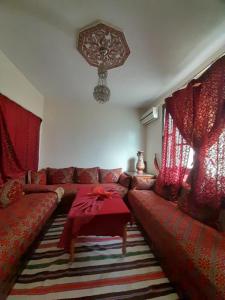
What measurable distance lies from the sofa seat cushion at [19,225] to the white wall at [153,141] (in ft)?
7.41

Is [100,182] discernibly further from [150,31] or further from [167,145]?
[150,31]

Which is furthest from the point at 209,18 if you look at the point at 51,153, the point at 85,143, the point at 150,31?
the point at 51,153

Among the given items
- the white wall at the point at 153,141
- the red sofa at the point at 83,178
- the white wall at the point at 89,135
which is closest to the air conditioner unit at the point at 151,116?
the white wall at the point at 153,141

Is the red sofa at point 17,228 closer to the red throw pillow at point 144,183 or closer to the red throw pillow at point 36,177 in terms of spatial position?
the red throw pillow at point 36,177

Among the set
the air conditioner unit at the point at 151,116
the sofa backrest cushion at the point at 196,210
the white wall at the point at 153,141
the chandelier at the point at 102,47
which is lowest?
the sofa backrest cushion at the point at 196,210

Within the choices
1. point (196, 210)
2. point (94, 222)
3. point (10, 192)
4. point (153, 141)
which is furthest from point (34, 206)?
point (153, 141)

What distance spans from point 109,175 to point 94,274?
7.74 feet

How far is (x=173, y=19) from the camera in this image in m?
1.51

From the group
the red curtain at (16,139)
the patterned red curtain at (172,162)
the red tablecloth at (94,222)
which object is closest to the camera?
the red tablecloth at (94,222)

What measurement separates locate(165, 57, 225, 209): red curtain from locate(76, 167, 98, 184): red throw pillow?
2.21 metres

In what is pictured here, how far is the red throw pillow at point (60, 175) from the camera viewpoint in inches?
143

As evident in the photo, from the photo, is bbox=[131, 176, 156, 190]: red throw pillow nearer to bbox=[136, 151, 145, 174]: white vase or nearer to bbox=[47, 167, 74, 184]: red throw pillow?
bbox=[136, 151, 145, 174]: white vase

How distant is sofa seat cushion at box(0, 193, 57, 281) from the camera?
1263 millimetres

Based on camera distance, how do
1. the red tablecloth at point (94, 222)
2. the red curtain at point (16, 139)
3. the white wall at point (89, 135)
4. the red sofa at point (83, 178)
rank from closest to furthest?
the red tablecloth at point (94, 222)
the red curtain at point (16, 139)
the red sofa at point (83, 178)
the white wall at point (89, 135)
